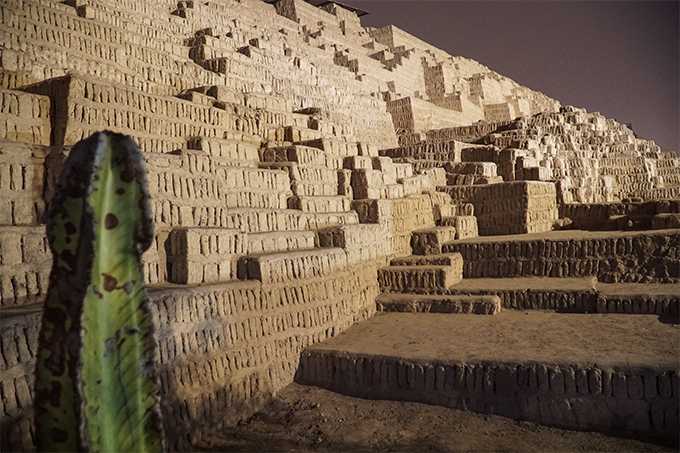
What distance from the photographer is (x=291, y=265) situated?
6969 millimetres

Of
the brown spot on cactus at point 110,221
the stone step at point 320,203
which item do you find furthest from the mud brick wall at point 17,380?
the stone step at point 320,203

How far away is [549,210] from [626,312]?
15.4ft

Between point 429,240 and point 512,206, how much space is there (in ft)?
7.64

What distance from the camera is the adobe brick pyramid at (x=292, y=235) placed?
202 inches

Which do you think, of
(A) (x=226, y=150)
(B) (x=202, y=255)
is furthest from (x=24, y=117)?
(B) (x=202, y=255)

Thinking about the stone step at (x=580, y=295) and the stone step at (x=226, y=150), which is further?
the stone step at (x=226, y=150)

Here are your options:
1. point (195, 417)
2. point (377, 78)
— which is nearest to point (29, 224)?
point (195, 417)

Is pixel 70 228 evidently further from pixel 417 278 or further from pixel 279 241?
pixel 417 278

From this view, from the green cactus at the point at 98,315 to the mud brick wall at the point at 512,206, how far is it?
31.8ft

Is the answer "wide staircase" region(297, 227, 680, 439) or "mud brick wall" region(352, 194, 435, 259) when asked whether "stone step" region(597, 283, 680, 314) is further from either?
"mud brick wall" region(352, 194, 435, 259)

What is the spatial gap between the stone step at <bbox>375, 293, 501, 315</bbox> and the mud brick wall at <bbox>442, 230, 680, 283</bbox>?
4.95ft

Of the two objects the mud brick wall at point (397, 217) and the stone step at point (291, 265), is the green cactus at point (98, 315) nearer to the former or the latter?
the stone step at point (291, 265)

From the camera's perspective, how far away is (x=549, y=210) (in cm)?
1153

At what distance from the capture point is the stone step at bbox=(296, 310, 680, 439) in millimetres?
4992
